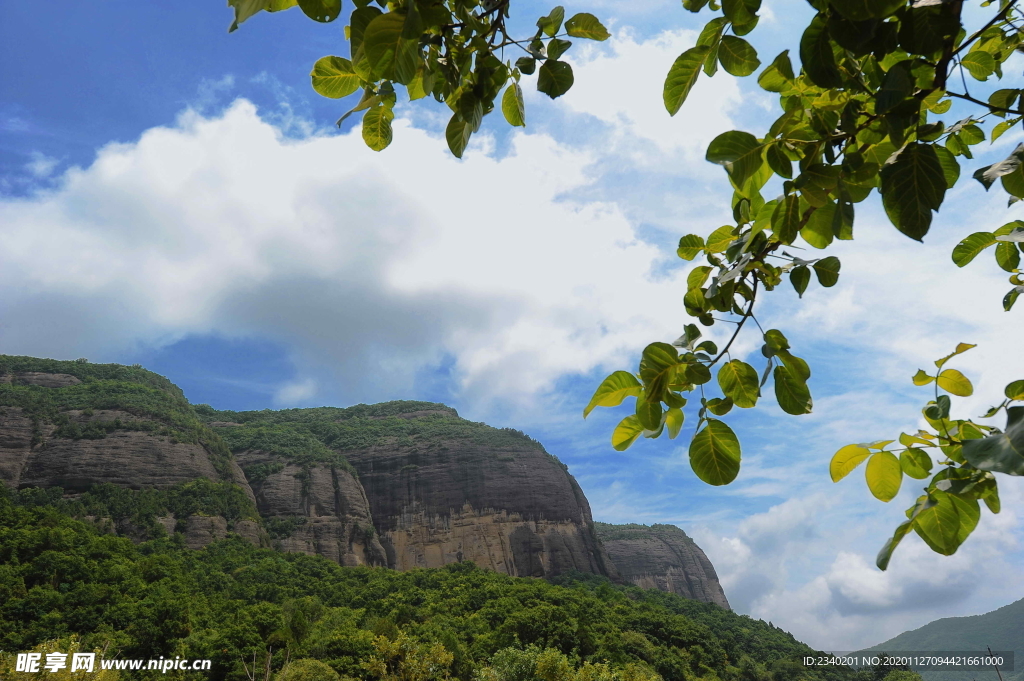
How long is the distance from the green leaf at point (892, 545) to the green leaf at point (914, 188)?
378mm

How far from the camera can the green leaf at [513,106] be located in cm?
104

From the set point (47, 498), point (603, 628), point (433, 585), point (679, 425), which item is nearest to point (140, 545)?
point (47, 498)

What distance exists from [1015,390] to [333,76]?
4.19ft

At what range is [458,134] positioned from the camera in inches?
37.3

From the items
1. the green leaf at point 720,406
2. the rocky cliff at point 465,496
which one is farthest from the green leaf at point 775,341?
the rocky cliff at point 465,496

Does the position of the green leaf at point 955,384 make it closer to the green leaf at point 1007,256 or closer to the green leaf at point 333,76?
the green leaf at point 1007,256

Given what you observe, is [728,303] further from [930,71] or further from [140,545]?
[140,545]

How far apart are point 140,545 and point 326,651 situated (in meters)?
19.5

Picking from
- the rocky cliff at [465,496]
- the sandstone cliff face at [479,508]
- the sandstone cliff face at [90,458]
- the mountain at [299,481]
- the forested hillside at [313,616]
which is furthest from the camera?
the rocky cliff at [465,496]

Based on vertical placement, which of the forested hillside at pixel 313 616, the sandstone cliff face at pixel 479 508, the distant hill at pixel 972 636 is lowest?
the distant hill at pixel 972 636

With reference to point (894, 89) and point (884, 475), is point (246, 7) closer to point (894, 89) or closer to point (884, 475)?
point (894, 89)

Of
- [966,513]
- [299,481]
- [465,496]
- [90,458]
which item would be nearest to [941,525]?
[966,513]

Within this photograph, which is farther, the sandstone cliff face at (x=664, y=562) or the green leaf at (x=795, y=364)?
the sandstone cliff face at (x=664, y=562)

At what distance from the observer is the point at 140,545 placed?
120ft
